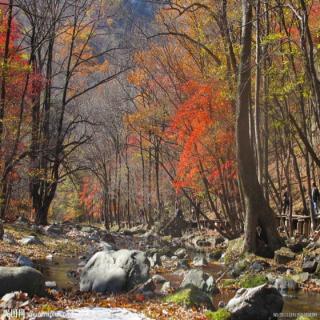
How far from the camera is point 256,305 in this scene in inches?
338

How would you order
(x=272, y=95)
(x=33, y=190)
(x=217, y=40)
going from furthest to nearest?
(x=33, y=190) → (x=217, y=40) → (x=272, y=95)

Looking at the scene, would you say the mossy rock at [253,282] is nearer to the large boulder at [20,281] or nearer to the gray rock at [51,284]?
the gray rock at [51,284]

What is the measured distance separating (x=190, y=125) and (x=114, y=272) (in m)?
11.9

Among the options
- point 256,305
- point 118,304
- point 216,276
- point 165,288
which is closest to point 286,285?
point 165,288

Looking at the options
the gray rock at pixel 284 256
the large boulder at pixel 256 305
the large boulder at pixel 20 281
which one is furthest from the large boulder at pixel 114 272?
the gray rock at pixel 284 256

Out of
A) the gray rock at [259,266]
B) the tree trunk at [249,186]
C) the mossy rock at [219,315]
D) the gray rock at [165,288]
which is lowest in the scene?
the mossy rock at [219,315]

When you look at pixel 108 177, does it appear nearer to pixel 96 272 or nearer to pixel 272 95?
pixel 272 95

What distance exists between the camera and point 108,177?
4612cm

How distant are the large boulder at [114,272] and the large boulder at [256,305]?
9.03 feet

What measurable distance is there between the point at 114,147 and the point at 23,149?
20.8 meters

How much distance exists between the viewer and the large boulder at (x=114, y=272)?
1072 centimetres

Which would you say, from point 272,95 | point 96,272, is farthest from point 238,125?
point 96,272

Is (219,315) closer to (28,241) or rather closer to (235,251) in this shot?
(235,251)

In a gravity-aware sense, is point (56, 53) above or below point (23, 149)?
above
